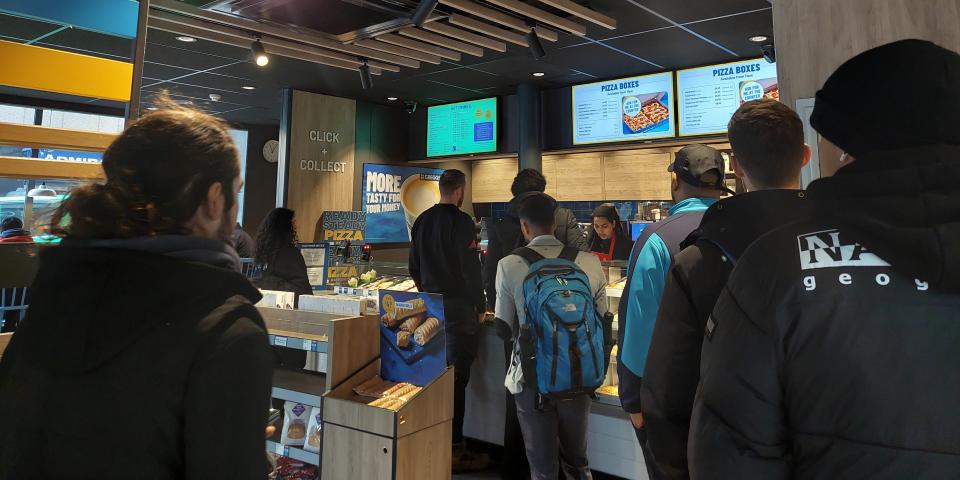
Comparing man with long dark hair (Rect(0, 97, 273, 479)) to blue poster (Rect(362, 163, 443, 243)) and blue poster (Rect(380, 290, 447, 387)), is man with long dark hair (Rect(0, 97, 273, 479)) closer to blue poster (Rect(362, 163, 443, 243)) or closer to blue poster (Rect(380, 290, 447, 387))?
blue poster (Rect(380, 290, 447, 387))

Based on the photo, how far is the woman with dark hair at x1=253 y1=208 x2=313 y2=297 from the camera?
3.53 meters

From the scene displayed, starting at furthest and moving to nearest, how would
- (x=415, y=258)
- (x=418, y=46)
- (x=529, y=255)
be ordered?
(x=418, y=46) < (x=415, y=258) < (x=529, y=255)

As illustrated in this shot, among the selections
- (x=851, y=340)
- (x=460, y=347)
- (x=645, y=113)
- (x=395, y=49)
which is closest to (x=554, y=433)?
(x=460, y=347)

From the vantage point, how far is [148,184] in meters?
0.94

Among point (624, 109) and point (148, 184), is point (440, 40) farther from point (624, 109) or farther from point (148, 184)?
point (148, 184)

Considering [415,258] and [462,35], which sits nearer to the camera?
[415,258]

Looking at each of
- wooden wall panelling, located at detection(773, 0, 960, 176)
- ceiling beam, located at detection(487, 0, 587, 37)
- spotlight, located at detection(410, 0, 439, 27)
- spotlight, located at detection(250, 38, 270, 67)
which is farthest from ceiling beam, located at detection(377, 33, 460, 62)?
wooden wall panelling, located at detection(773, 0, 960, 176)

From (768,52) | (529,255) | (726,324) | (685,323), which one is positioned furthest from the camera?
(768,52)

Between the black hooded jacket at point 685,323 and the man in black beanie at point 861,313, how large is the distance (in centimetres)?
42

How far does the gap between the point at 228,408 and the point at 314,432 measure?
74.4 inches

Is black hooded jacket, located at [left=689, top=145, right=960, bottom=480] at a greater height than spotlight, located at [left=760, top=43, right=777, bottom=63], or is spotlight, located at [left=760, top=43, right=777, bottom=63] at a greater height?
spotlight, located at [left=760, top=43, right=777, bottom=63]

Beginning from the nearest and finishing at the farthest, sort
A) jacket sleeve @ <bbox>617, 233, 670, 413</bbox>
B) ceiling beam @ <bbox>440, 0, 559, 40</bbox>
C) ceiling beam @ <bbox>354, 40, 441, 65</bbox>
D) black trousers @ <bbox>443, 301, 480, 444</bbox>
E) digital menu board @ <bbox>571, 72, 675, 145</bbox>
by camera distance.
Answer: jacket sleeve @ <bbox>617, 233, 670, 413</bbox> → black trousers @ <bbox>443, 301, 480, 444</bbox> → ceiling beam @ <bbox>440, 0, 559, 40</bbox> → ceiling beam @ <bbox>354, 40, 441, 65</bbox> → digital menu board @ <bbox>571, 72, 675, 145</bbox>

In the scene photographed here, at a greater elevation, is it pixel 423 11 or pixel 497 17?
pixel 497 17

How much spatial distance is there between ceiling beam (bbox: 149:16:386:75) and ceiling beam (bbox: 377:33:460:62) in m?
0.54
